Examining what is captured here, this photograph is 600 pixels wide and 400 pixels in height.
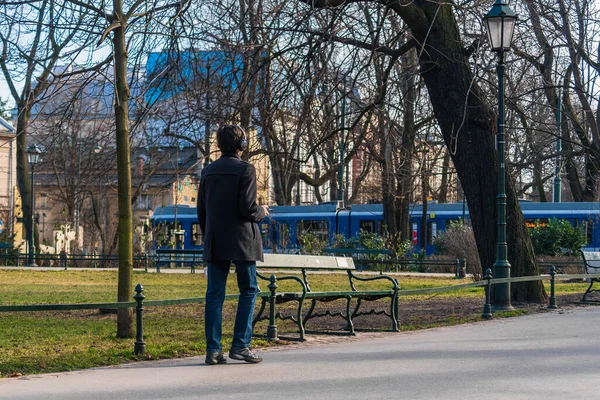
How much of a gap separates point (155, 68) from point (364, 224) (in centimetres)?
3129

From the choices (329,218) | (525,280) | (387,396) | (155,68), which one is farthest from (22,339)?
(329,218)

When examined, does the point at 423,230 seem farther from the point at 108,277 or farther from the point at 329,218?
the point at 108,277

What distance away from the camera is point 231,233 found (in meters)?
8.10

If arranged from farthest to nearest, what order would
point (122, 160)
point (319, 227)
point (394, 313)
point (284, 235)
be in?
point (319, 227) < point (284, 235) < point (394, 313) < point (122, 160)

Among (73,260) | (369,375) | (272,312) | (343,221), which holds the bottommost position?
(369,375)

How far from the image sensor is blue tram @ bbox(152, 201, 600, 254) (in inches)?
1544

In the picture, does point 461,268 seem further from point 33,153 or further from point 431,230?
point 33,153

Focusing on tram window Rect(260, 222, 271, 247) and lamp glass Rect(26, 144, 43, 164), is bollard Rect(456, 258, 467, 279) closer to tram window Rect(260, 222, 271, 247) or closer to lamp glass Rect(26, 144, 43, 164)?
tram window Rect(260, 222, 271, 247)

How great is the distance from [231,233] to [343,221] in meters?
35.7

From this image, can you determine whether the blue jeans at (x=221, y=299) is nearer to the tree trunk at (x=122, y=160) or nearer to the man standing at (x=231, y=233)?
the man standing at (x=231, y=233)

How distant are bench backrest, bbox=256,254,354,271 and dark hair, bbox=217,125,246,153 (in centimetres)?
396

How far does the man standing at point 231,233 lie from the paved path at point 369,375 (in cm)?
29

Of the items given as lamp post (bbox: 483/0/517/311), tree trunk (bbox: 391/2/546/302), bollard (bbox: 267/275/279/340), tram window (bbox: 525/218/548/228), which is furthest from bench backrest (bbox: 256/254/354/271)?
tram window (bbox: 525/218/548/228)

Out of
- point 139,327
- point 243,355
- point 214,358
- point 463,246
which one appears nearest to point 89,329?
point 139,327
